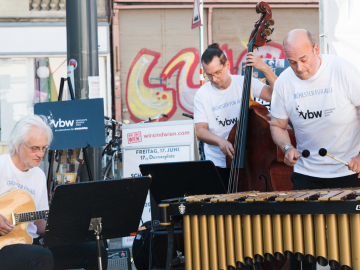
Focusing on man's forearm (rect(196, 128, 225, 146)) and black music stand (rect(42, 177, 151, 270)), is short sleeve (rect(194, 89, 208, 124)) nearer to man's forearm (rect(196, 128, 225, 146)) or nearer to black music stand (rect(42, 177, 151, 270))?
man's forearm (rect(196, 128, 225, 146))

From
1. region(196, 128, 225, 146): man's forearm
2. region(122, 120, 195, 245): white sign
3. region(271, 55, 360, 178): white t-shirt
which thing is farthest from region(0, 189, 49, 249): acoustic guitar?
region(122, 120, 195, 245): white sign

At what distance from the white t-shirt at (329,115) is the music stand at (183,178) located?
59 centimetres

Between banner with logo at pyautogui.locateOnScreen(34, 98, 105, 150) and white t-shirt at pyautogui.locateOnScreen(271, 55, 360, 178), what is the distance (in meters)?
1.73

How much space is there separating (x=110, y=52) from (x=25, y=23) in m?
1.66

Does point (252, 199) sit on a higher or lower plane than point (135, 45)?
lower

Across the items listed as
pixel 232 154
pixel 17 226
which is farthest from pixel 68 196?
pixel 232 154

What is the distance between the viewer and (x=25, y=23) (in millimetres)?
9016

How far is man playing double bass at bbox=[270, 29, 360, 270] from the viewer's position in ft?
10.0

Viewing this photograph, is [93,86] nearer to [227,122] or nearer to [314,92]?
[227,122]

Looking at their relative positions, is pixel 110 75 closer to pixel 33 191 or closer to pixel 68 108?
pixel 68 108

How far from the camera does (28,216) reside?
3012 millimetres

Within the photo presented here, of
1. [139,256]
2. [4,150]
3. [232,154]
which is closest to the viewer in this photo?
[232,154]

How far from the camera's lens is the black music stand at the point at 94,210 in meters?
2.60

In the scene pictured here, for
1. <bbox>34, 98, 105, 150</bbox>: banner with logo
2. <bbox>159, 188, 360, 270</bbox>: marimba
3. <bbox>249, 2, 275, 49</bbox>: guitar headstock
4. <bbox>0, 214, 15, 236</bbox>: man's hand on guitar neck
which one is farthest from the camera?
<bbox>34, 98, 105, 150</bbox>: banner with logo
